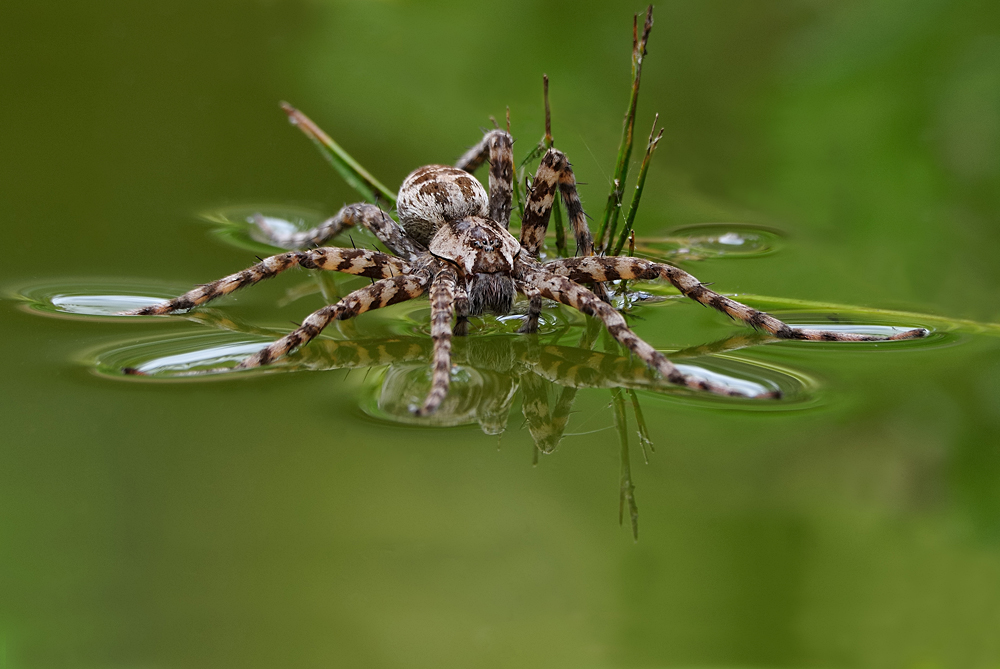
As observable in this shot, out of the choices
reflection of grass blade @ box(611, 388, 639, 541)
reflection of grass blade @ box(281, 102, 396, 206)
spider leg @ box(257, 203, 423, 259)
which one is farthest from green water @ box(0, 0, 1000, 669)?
reflection of grass blade @ box(281, 102, 396, 206)

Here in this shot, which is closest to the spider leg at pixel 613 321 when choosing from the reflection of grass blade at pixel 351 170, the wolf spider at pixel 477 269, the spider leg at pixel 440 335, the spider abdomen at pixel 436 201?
the wolf spider at pixel 477 269

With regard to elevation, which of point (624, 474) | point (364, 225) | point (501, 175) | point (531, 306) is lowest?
point (624, 474)

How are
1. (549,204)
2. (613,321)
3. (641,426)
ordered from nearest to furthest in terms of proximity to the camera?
(641,426) → (613,321) → (549,204)

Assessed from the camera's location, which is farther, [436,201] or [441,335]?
[436,201]

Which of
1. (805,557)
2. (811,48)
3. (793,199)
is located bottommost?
(805,557)

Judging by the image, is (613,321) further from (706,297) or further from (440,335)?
(440,335)

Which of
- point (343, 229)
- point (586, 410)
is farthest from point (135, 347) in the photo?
point (586, 410)

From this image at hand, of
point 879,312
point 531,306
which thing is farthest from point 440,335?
point 879,312

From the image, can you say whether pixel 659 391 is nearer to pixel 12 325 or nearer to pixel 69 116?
pixel 12 325
